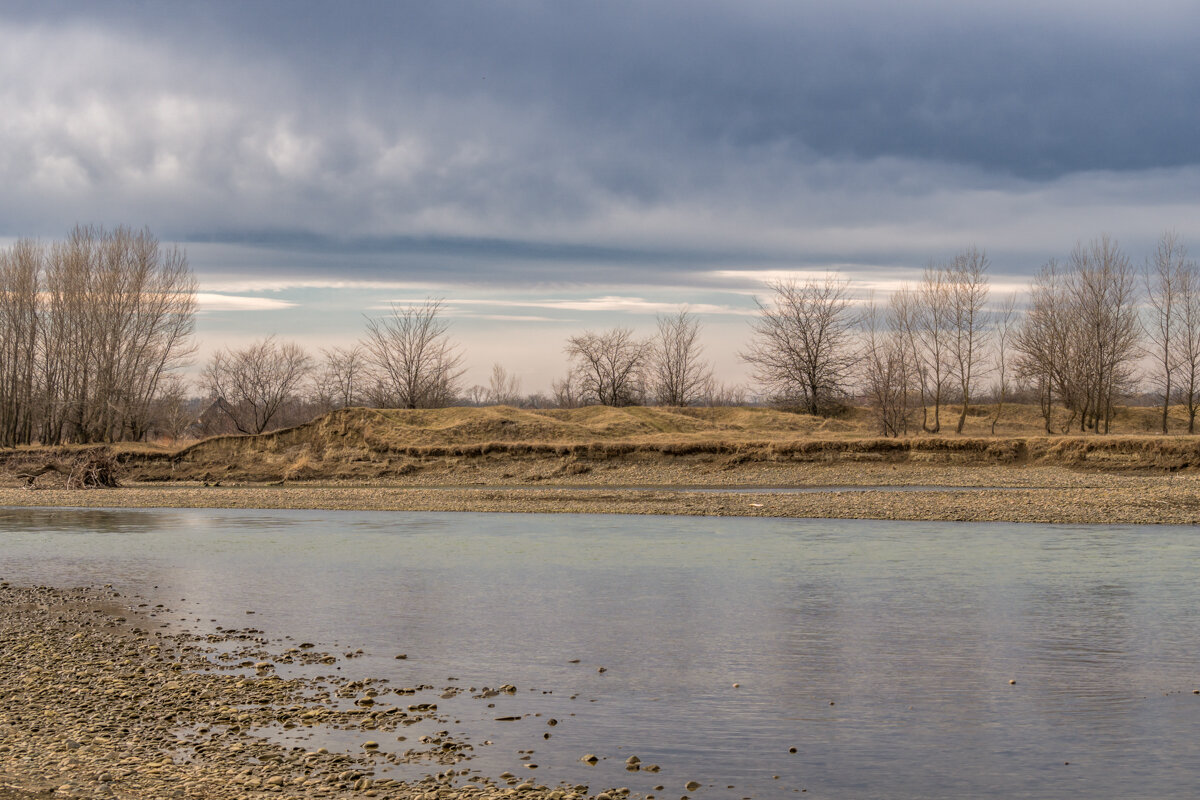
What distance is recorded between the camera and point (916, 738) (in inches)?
273

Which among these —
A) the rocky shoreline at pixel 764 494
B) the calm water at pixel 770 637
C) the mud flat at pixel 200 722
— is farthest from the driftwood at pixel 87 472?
the mud flat at pixel 200 722

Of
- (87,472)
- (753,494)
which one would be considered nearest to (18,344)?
(87,472)

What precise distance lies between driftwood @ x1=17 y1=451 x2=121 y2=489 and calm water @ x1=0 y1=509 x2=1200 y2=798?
20669 millimetres

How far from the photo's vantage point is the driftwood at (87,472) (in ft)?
132

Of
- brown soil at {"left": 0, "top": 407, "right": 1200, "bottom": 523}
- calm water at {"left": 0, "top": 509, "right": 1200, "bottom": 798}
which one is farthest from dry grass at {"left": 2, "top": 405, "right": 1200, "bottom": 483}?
calm water at {"left": 0, "top": 509, "right": 1200, "bottom": 798}

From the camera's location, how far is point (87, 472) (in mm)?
40375

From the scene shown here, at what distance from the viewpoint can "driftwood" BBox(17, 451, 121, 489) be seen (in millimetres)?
40125

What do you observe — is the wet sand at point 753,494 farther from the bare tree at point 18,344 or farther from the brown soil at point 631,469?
the bare tree at point 18,344

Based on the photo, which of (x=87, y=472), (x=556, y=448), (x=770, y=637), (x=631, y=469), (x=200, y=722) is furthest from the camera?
(x=556, y=448)

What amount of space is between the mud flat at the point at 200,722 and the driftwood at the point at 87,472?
32.9m

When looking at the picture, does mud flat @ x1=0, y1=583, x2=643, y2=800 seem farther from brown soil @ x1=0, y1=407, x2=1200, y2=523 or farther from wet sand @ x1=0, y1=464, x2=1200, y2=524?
brown soil @ x1=0, y1=407, x2=1200, y2=523

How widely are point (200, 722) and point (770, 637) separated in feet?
19.3

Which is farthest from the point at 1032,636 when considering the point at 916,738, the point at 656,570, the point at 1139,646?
the point at 656,570

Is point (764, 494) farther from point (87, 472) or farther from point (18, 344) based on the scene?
point (18, 344)
